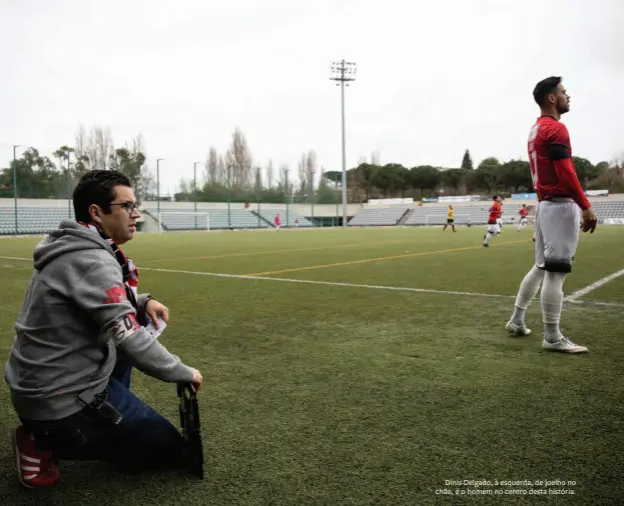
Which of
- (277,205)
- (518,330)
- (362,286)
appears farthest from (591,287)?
(277,205)

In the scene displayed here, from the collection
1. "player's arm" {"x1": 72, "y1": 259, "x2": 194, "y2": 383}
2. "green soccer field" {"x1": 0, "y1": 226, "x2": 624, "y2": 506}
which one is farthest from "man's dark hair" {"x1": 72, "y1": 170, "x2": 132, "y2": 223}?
"green soccer field" {"x1": 0, "y1": 226, "x2": 624, "y2": 506}

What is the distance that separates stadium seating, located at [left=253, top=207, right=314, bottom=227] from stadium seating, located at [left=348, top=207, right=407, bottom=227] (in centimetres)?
1065

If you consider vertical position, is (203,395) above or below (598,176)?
below

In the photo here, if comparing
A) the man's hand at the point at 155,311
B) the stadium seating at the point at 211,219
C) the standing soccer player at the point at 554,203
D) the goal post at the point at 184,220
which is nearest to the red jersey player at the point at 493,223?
the standing soccer player at the point at 554,203

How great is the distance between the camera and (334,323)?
16.9ft

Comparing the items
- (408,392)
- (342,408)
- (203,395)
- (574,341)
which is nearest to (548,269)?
(574,341)

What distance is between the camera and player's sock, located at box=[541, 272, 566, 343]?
13.3 feet

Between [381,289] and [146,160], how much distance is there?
43.5 m

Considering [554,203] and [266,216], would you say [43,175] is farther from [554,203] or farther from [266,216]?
[554,203]

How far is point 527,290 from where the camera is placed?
4.48 metres

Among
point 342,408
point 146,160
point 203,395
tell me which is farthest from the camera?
point 146,160

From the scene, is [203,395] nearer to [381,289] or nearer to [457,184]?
[381,289]

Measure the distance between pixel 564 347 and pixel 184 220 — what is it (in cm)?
4668

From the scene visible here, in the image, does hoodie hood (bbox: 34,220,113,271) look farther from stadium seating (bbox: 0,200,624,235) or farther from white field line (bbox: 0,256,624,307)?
stadium seating (bbox: 0,200,624,235)
